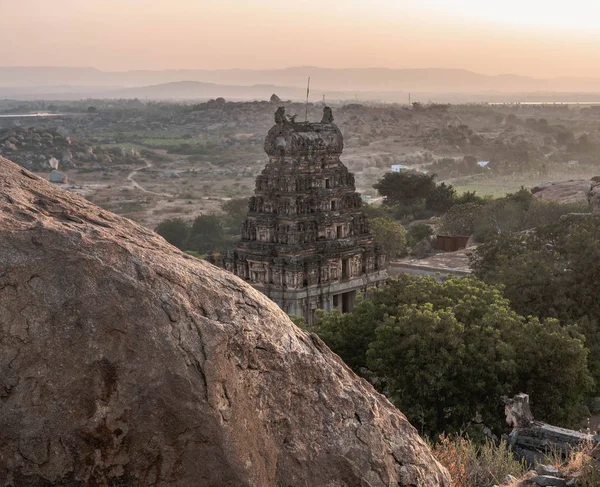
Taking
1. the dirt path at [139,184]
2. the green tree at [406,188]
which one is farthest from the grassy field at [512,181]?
the dirt path at [139,184]

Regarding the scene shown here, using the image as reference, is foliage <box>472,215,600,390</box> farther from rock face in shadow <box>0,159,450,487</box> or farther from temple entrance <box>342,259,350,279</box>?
rock face in shadow <box>0,159,450,487</box>

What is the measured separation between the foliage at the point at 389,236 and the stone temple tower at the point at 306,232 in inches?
342

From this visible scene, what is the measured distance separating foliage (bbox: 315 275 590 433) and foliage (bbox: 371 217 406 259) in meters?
19.8

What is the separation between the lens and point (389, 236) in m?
36.5

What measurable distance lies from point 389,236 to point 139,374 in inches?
1263

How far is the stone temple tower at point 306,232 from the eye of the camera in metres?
25.6

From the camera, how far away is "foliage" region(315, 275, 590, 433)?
48.6 feet

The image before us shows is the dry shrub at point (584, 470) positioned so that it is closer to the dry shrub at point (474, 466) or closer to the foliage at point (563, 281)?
the dry shrub at point (474, 466)

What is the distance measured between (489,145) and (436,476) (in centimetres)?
11417

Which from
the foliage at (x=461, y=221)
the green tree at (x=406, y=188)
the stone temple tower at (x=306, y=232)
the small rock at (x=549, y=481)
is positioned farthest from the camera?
the green tree at (x=406, y=188)

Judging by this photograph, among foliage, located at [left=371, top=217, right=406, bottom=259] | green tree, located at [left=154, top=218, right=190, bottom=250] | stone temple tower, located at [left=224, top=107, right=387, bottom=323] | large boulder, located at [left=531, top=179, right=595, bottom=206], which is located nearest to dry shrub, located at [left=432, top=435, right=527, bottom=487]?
stone temple tower, located at [left=224, top=107, right=387, bottom=323]

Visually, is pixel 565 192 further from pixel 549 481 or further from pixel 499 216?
pixel 549 481

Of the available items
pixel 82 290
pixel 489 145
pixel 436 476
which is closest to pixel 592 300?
pixel 436 476

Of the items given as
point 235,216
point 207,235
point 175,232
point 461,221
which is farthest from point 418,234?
point 235,216
